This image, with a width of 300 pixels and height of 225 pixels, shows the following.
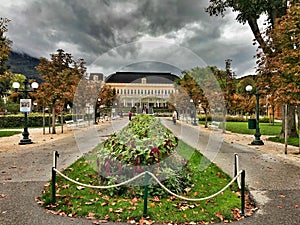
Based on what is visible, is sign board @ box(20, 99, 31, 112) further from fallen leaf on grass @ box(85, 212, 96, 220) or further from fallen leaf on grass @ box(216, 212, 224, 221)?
fallen leaf on grass @ box(216, 212, 224, 221)

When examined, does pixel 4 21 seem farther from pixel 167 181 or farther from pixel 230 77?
pixel 230 77

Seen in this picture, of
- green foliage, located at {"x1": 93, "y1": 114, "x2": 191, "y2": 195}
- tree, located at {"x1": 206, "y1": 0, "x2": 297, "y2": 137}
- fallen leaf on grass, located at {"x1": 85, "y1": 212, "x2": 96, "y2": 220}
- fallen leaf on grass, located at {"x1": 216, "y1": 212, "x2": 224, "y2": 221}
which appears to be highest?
tree, located at {"x1": 206, "y1": 0, "x2": 297, "y2": 137}

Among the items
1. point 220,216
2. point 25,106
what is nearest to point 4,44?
point 25,106

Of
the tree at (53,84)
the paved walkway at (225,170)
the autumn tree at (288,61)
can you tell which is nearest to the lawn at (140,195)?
the paved walkway at (225,170)

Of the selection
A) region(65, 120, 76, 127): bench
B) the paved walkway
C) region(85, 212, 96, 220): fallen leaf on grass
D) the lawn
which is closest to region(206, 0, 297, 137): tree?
the paved walkway

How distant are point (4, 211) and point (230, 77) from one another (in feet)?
71.7

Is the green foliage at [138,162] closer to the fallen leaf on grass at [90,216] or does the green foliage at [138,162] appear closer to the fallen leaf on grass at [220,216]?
the fallen leaf on grass at [90,216]

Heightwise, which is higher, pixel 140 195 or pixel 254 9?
pixel 254 9

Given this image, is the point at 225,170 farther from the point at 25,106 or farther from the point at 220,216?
the point at 25,106

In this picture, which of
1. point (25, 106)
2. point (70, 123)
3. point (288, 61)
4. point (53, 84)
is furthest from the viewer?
point (70, 123)

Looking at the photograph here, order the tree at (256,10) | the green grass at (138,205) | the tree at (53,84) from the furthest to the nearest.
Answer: the tree at (53,84) → the tree at (256,10) → the green grass at (138,205)

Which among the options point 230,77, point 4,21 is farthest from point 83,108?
point 4,21

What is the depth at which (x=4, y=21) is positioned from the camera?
11672 mm

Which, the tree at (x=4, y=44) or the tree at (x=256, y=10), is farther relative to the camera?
the tree at (x=256, y=10)
